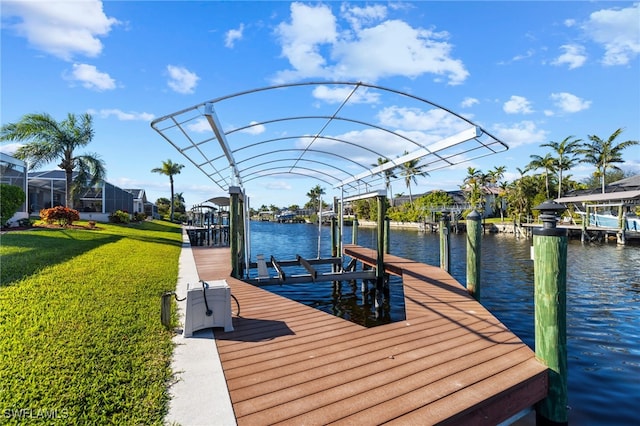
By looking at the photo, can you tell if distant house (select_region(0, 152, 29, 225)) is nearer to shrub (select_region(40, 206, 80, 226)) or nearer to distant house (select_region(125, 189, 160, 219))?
shrub (select_region(40, 206, 80, 226))

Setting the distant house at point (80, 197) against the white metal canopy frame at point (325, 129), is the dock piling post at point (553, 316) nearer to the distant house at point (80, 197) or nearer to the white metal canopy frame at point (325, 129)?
the white metal canopy frame at point (325, 129)

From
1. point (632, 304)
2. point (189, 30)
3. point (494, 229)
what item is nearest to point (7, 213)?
point (189, 30)

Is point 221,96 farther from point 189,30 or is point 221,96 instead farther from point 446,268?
point 446,268

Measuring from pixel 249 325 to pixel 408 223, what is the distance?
1982 inches

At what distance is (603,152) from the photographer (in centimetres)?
3775

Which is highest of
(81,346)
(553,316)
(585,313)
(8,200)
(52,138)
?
(52,138)

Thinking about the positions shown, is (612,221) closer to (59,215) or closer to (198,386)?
(198,386)

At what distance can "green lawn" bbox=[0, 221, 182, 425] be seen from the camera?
113 inches

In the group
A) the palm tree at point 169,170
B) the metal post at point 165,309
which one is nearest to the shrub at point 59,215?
the metal post at point 165,309

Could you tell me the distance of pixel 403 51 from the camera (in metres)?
5.73

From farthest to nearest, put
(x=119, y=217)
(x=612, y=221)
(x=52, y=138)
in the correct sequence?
1. (x=612, y=221)
2. (x=119, y=217)
3. (x=52, y=138)

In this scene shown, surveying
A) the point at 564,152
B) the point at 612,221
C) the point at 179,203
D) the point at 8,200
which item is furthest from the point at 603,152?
the point at 179,203

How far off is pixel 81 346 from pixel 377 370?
12.4ft

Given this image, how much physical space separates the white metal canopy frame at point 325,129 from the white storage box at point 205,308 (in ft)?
8.46
